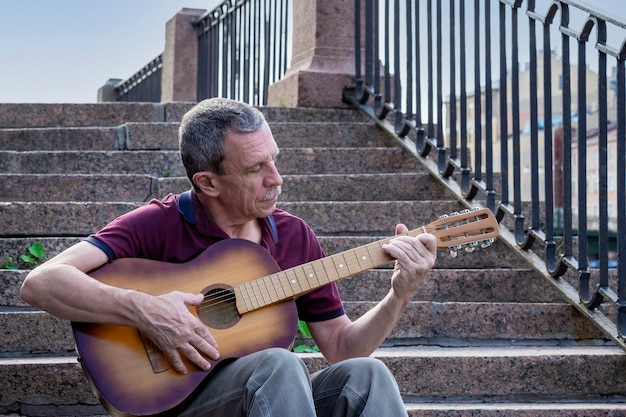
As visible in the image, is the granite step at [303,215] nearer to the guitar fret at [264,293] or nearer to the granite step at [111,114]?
the granite step at [111,114]

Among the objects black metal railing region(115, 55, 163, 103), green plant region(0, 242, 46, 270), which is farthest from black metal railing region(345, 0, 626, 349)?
black metal railing region(115, 55, 163, 103)

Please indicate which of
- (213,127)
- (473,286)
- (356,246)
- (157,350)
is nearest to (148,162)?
(356,246)

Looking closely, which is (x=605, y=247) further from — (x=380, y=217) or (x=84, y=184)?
(x=84, y=184)

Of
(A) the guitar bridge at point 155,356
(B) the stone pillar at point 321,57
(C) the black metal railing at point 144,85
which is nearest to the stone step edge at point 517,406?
(A) the guitar bridge at point 155,356

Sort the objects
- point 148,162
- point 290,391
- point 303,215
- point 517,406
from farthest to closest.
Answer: point 148,162
point 303,215
point 517,406
point 290,391

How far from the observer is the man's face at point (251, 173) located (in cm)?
272

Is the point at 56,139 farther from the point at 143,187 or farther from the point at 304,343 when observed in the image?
the point at 304,343

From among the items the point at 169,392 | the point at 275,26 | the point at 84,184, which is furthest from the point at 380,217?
the point at 275,26

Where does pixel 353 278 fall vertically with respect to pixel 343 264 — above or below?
below

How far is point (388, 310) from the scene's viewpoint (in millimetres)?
2615

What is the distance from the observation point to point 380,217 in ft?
14.7

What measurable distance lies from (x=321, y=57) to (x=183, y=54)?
4348 millimetres

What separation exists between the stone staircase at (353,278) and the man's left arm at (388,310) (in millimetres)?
575

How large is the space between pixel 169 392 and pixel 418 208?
2.39 meters
